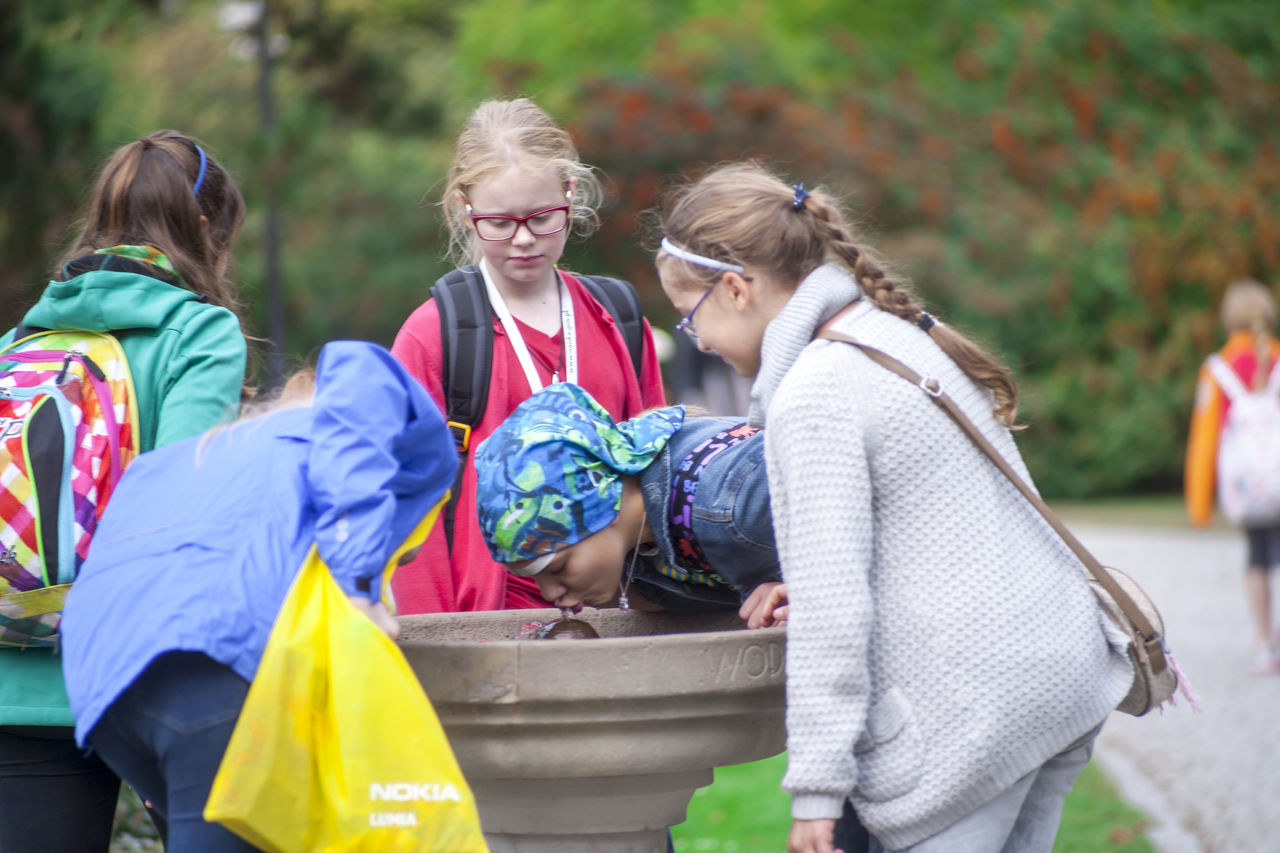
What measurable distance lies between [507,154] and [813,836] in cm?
170

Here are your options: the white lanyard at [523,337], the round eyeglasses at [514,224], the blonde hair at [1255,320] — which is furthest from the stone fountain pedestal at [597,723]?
the blonde hair at [1255,320]

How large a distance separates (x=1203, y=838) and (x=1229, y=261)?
47.8 ft

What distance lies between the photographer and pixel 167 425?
96.1 inches

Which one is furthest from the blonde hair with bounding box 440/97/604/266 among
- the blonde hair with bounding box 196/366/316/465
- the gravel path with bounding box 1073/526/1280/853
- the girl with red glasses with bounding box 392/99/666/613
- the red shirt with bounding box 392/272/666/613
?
the gravel path with bounding box 1073/526/1280/853

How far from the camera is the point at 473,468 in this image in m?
3.13

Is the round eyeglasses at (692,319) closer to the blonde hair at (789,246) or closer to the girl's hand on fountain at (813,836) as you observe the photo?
the blonde hair at (789,246)

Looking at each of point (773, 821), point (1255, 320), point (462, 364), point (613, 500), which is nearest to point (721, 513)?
point (613, 500)

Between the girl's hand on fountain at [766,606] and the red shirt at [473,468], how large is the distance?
0.68 meters

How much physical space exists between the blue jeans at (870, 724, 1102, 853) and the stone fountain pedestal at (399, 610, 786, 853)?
0.39 metres

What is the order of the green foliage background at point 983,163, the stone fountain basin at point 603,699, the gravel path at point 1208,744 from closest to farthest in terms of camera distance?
the stone fountain basin at point 603,699 < the gravel path at point 1208,744 < the green foliage background at point 983,163

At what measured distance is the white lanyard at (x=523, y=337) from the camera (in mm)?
3170

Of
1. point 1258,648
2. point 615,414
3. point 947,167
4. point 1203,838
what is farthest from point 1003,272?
point 615,414

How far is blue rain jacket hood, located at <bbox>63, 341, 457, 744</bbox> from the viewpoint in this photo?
1.96 metres

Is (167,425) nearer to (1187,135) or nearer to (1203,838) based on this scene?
(1203,838)
